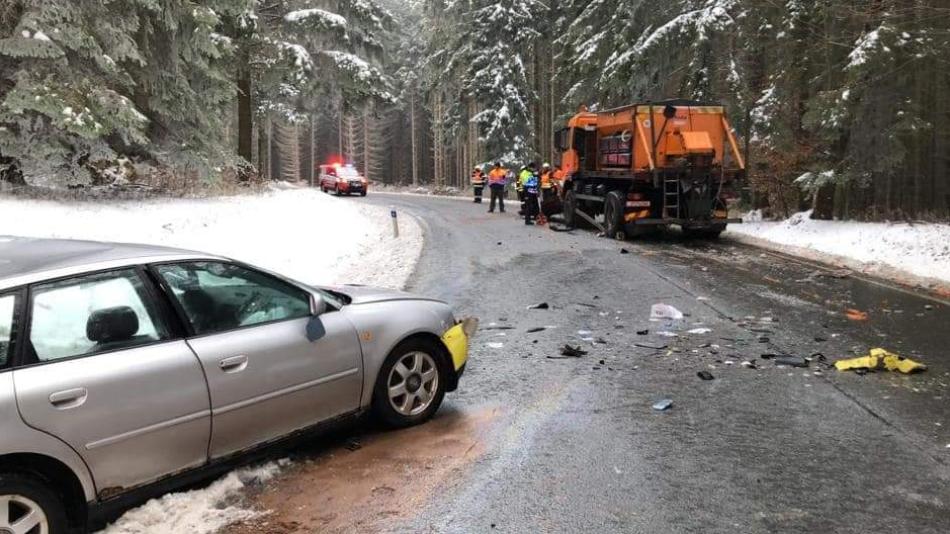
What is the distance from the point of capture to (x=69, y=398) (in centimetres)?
320

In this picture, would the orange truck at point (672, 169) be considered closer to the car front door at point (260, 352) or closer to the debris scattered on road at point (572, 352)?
the debris scattered on road at point (572, 352)

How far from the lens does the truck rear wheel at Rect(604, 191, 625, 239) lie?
16516 mm

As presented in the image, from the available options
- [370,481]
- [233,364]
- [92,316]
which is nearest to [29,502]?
[92,316]

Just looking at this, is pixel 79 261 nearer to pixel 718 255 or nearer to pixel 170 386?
pixel 170 386

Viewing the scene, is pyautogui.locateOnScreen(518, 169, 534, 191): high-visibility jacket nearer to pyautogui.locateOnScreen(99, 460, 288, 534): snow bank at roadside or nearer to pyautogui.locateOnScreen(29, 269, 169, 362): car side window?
pyautogui.locateOnScreen(99, 460, 288, 534): snow bank at roadside

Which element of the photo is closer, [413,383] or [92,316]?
[92,316]

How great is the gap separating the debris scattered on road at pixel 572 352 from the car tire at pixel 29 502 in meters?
4.69

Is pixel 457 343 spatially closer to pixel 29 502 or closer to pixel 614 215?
pixel 29 502

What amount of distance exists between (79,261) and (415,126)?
2616 inches

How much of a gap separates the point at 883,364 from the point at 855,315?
225 centimetres

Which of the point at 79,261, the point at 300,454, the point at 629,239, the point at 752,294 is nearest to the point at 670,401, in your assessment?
the point at 300,454

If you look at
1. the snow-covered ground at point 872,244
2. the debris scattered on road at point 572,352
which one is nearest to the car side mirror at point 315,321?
the debris scattered on road at point 572,352

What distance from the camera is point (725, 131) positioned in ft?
53.9

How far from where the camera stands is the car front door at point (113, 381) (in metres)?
3.18
